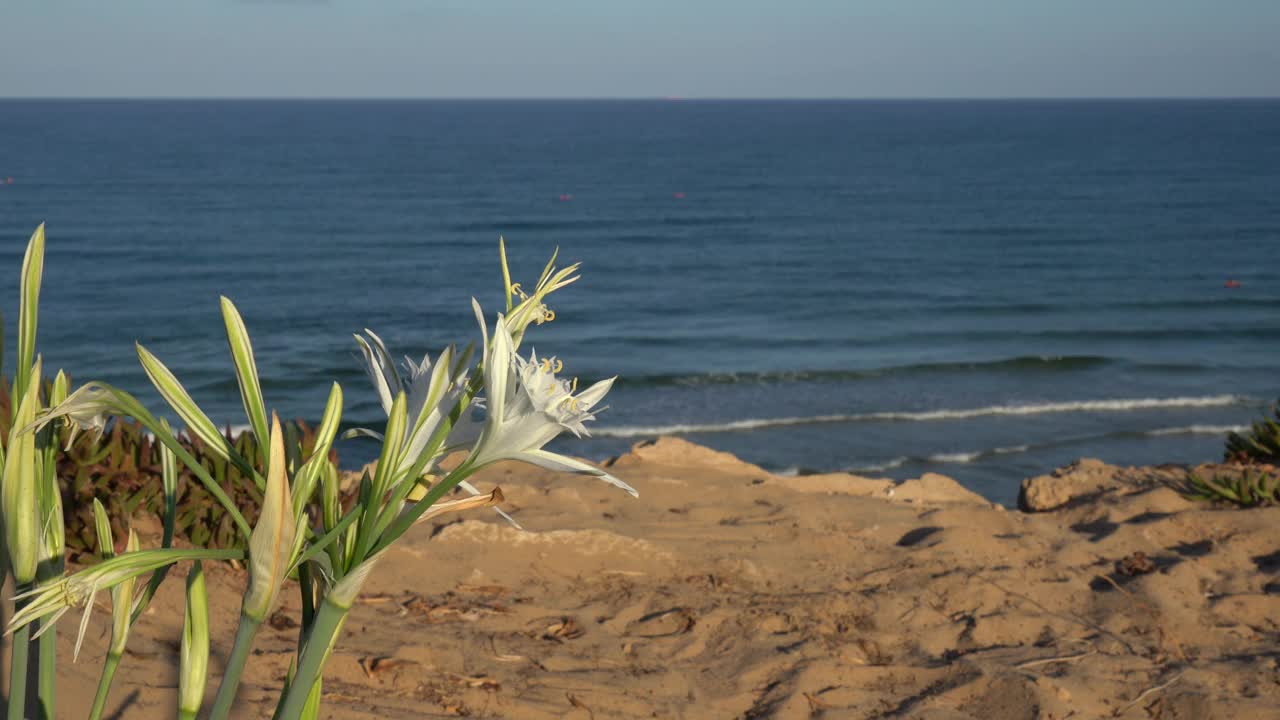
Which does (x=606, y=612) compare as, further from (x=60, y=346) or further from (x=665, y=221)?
(x=665, y=221)

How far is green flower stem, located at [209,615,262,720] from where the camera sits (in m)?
1.40

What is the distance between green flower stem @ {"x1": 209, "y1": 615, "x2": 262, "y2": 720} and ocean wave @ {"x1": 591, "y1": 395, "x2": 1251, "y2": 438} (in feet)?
40.5

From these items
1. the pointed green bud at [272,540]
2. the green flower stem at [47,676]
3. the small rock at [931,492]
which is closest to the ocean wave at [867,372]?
the small rock at [931,492]

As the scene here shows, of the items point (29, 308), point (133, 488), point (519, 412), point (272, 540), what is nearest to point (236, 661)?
point (272, 540)

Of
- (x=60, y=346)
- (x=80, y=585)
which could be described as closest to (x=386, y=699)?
(x=80, y=585)

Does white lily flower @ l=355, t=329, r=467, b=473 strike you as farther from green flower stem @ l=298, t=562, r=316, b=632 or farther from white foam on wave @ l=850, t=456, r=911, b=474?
white foam on wave @ l=850, t=456, r=911, b=474

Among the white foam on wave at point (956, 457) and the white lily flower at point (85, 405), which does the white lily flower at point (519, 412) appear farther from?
the white foam on wave at point (956, 457)

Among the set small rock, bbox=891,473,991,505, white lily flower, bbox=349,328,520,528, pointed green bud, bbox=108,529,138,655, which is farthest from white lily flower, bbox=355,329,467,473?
small rock, bbox=891,473,991,505

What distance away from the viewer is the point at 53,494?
5.63 ft

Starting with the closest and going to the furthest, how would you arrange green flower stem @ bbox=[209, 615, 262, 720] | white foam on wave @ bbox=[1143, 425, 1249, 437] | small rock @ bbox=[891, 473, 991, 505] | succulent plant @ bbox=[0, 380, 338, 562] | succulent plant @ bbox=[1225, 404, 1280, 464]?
green flower stem @ bbox=[209, 615, 262, 720] → succulent plant @ bbox=[0, 380, 338, 562] → small rock @ bbox=[891, 473, 991, 505] → succulent plant @ bbox=[1225, 404, 1280, 464] → white foam on wave @ bbox=[1143, 425, 1249, 437]

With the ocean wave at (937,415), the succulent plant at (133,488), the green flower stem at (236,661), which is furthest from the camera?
the ocean wave at (937,415)

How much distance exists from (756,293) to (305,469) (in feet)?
74.3

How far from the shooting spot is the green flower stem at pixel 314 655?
146 cm

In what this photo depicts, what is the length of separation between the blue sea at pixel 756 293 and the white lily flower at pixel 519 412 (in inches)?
417
